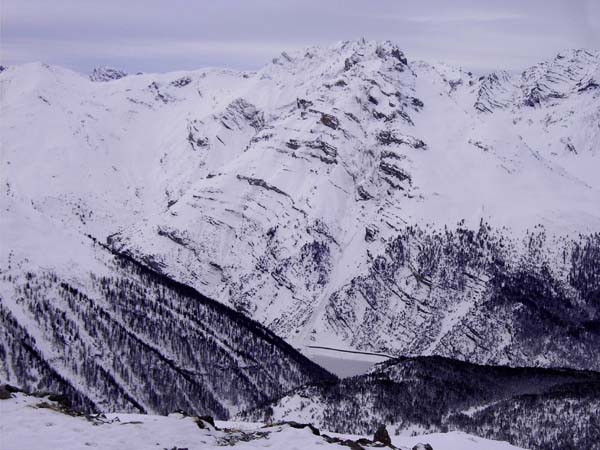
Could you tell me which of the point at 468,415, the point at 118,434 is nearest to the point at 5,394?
the point at 118,434

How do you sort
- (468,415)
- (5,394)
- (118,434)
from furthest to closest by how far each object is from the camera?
(468,415), (5,394), (118,434)

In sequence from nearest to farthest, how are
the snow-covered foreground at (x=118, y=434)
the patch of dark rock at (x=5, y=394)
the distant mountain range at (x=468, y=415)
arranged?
the snow-covered foreground at (x=118, y=434) < the patch of dark rock at (x=5, y=394) < the distant mountain range at (x=468, y=415)

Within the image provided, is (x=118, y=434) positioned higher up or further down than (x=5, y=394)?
further down

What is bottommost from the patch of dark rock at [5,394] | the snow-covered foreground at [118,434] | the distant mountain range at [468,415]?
the distant mountain range at [468,415]

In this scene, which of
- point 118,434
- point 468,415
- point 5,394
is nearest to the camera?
point 118,434

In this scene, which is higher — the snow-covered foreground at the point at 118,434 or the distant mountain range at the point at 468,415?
the snow-covered foreground at the point at 118,434

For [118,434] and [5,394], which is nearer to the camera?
[118,434]

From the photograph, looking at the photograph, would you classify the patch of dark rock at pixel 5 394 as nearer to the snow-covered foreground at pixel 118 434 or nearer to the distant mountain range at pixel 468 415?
the snow-covered foreground at pixel 118 434

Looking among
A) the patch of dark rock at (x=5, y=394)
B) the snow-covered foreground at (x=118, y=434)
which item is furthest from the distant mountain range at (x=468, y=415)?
the patch of dark rock at (x=5, y=394)

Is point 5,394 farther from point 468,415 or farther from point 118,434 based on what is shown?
point 468,415
